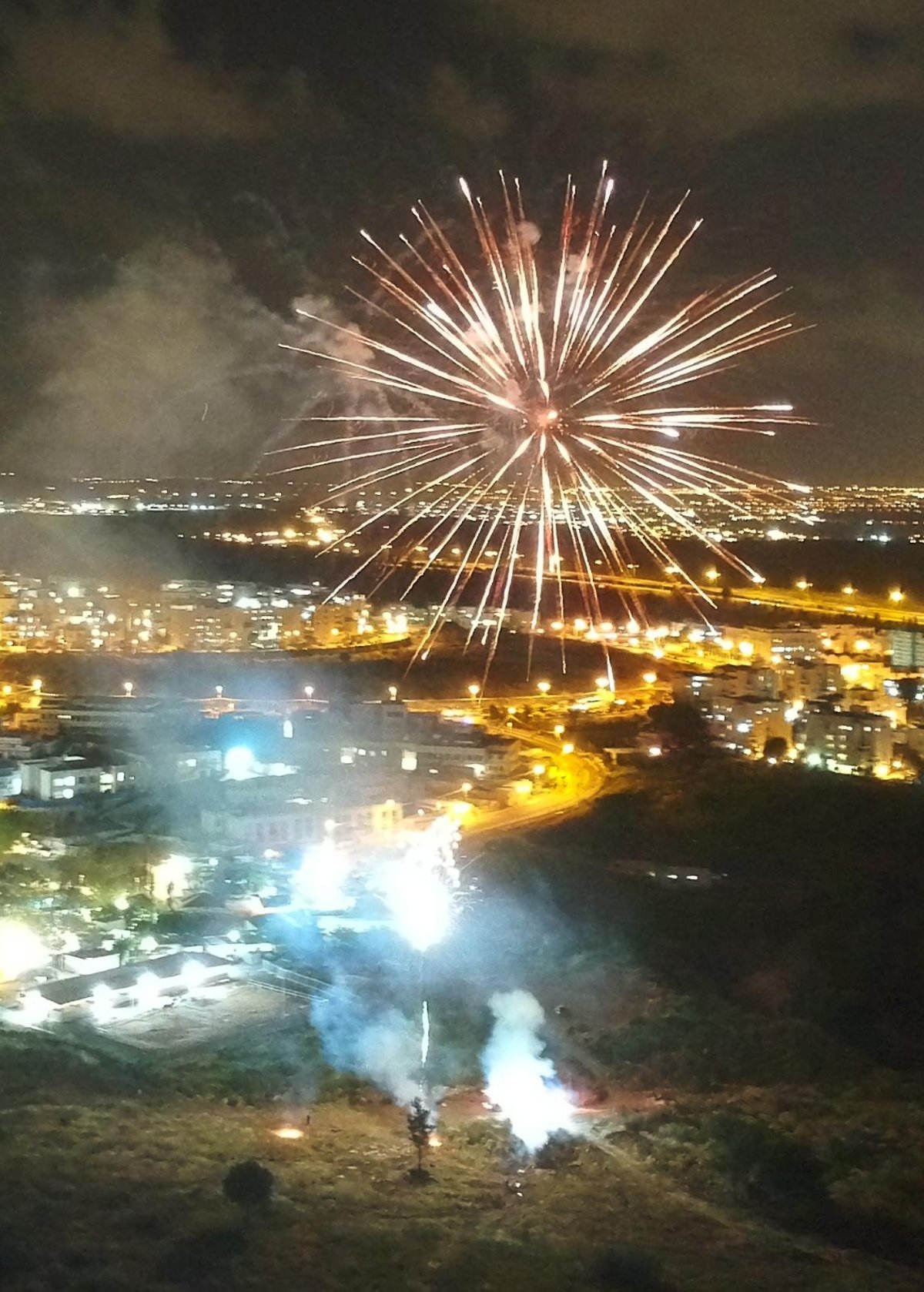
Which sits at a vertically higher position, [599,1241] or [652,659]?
[652,659]

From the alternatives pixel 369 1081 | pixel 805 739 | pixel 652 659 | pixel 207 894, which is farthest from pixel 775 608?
pixel 369 1081

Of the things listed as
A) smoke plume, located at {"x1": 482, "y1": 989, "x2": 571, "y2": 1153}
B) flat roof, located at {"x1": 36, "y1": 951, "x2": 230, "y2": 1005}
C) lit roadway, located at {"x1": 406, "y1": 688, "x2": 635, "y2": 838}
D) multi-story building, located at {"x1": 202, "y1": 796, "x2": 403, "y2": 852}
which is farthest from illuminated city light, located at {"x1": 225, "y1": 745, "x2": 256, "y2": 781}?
smoke plume, located at {"x1": 482, "y1": 989, "x2": 571, "y2": 1153}

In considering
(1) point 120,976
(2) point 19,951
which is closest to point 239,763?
(2) point 19,951

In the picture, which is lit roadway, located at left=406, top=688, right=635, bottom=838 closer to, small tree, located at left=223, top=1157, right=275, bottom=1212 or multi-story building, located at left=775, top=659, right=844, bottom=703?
multi-story building, located at left=775, top=659, right=844, bottom=703

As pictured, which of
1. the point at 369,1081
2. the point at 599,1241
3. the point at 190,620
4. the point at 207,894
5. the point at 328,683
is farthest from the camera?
the point at 190,620

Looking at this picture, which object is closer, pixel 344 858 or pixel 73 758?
pixel 344 858

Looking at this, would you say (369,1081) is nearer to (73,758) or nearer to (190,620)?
(73,758)
